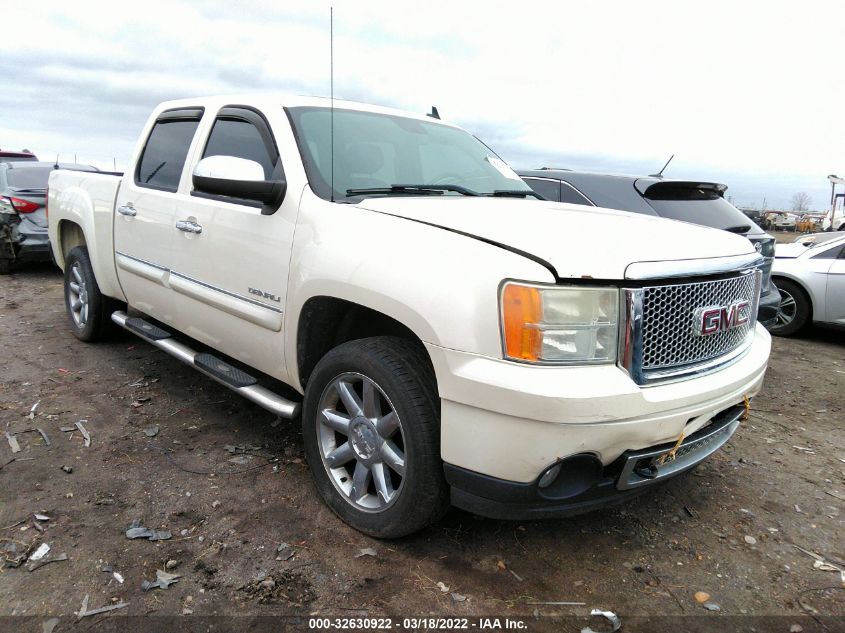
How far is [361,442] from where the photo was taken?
2.58m

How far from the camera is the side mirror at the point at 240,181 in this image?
9.26 ft

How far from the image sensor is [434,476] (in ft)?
7.53

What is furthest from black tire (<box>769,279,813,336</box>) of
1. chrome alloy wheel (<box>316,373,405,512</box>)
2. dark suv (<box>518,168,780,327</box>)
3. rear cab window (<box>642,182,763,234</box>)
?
chrome alloy wheel (<box>316,373,405,512</box>)

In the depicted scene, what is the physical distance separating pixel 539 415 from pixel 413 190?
1.50 m

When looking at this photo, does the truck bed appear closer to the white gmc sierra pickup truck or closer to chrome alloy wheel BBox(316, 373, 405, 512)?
the white gmc sierra pickup truck

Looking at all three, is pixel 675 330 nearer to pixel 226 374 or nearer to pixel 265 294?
pixel 265 294

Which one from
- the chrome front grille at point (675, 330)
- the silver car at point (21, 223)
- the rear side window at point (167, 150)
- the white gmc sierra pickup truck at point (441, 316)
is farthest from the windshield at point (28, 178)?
the chrome front grille at point (675, 330)

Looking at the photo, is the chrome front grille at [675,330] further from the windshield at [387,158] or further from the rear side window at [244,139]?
the rear side window at [244,139]

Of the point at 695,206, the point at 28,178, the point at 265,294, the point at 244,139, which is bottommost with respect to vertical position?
the point at 265,294

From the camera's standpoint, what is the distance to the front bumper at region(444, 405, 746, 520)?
2127mm

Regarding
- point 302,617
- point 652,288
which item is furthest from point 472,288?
point 302,617

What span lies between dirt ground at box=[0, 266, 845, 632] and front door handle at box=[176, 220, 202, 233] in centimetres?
122

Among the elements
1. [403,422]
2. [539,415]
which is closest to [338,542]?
[403,422]

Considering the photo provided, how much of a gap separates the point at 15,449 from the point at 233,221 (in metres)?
1.78
